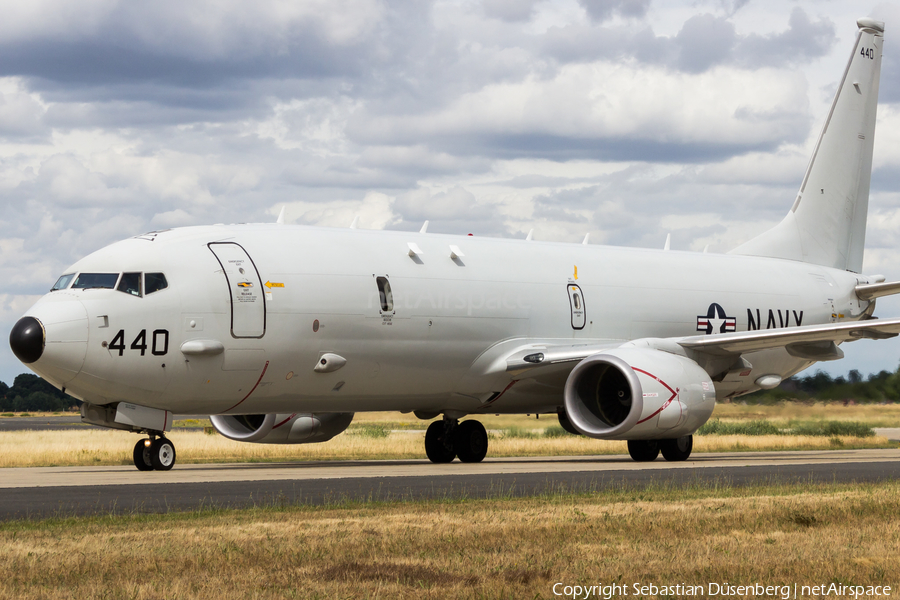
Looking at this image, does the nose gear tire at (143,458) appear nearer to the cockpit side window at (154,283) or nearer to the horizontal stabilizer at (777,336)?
the cockpit side window at (154,283)

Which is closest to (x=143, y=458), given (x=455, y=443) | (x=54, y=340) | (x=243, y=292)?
(x=54, y=340)

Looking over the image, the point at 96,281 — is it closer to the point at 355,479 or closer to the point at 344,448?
the point at 355,479

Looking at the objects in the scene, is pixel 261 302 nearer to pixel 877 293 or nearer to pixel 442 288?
pixel 442 288

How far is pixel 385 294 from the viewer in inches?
808

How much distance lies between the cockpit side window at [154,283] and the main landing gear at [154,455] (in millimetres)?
2720

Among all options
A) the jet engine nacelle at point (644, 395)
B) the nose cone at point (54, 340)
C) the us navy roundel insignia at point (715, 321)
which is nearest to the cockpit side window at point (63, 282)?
the nose cone at point (54, 340)

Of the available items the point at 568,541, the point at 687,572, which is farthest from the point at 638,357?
the point at 687,572

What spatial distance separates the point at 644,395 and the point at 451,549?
38.5 ft

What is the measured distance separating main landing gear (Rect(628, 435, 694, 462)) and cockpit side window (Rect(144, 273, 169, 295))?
10.8m

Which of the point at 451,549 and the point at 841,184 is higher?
the point at 841,184

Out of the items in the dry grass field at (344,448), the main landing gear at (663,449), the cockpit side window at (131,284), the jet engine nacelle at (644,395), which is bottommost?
the dry grass field at (344,448)

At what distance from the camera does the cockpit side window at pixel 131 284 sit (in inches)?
709

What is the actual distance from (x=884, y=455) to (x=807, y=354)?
9.74ft

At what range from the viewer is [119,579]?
8016 millimetres
